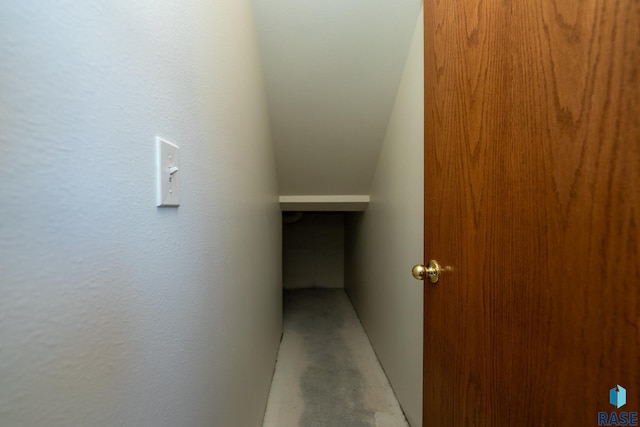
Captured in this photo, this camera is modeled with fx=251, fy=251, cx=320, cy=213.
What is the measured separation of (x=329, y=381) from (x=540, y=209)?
1.91 m

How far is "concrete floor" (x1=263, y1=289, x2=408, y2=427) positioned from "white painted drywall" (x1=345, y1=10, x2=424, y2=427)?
0.13m

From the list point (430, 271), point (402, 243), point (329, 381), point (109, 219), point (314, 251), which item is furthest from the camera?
point (314, 251)

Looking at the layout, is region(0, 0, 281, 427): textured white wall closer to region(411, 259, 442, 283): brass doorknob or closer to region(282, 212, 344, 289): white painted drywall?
region(411, 259, 442, 283): brass doorknob

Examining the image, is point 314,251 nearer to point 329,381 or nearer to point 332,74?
point 329,381

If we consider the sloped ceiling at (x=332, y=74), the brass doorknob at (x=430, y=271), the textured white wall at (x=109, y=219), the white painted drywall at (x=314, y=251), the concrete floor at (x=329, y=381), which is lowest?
the concrete floor at (x=329, y=381)

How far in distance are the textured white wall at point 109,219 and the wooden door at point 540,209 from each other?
72 centimetres

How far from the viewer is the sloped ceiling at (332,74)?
→ 1.32m


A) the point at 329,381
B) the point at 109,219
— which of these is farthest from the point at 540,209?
the point at 329,381

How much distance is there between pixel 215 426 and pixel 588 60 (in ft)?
3.92

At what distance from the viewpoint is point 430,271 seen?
0.85 metres

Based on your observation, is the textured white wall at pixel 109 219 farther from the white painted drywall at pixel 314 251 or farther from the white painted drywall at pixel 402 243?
the white painted drywall at pixel 314 251

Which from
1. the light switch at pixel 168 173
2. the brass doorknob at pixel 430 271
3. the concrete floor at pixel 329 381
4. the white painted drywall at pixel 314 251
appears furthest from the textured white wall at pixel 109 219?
the white painted drywall at pixel 314 251

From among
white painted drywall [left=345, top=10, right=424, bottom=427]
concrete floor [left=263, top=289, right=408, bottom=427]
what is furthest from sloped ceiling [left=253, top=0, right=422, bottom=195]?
concrete floor [left=263, top=289, right=408, bottom=427]

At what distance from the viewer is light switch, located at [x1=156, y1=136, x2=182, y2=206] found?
0.50 metres
